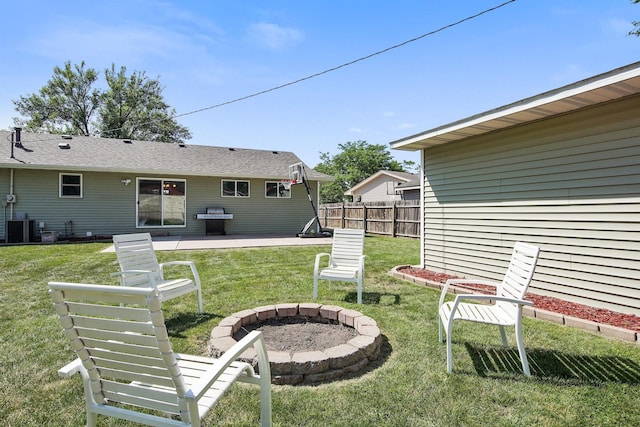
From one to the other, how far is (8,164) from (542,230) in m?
14.7

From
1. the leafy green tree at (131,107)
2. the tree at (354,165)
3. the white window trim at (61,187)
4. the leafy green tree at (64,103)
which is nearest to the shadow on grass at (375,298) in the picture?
the white window trim at (61,187)

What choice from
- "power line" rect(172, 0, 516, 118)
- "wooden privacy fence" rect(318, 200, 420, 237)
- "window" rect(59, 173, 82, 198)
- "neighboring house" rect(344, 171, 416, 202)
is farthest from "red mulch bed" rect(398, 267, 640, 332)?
"neighboring house" rect(344, 171, 416, 202)

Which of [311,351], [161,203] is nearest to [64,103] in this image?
[161,203]

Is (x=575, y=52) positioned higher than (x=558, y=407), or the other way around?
(x=575, y=52)

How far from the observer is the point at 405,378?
102 inches

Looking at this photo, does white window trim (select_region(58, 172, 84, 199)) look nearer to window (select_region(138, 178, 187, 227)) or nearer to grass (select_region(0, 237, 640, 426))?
window (select_region(138, 178, 187, 227))

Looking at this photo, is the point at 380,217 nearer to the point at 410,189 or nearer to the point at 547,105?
the point at 410,189

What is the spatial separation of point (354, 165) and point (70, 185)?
32027 millimetres

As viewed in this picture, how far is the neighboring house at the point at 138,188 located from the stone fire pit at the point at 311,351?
422 inches

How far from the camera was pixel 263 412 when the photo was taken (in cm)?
196

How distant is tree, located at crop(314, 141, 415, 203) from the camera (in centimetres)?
4038

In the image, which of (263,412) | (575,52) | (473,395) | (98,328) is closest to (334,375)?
(263,412)

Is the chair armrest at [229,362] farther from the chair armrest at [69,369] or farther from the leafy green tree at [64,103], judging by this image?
the leafy green tree at [64,103]

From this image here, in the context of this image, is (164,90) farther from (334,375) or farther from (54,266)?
(334,375)
